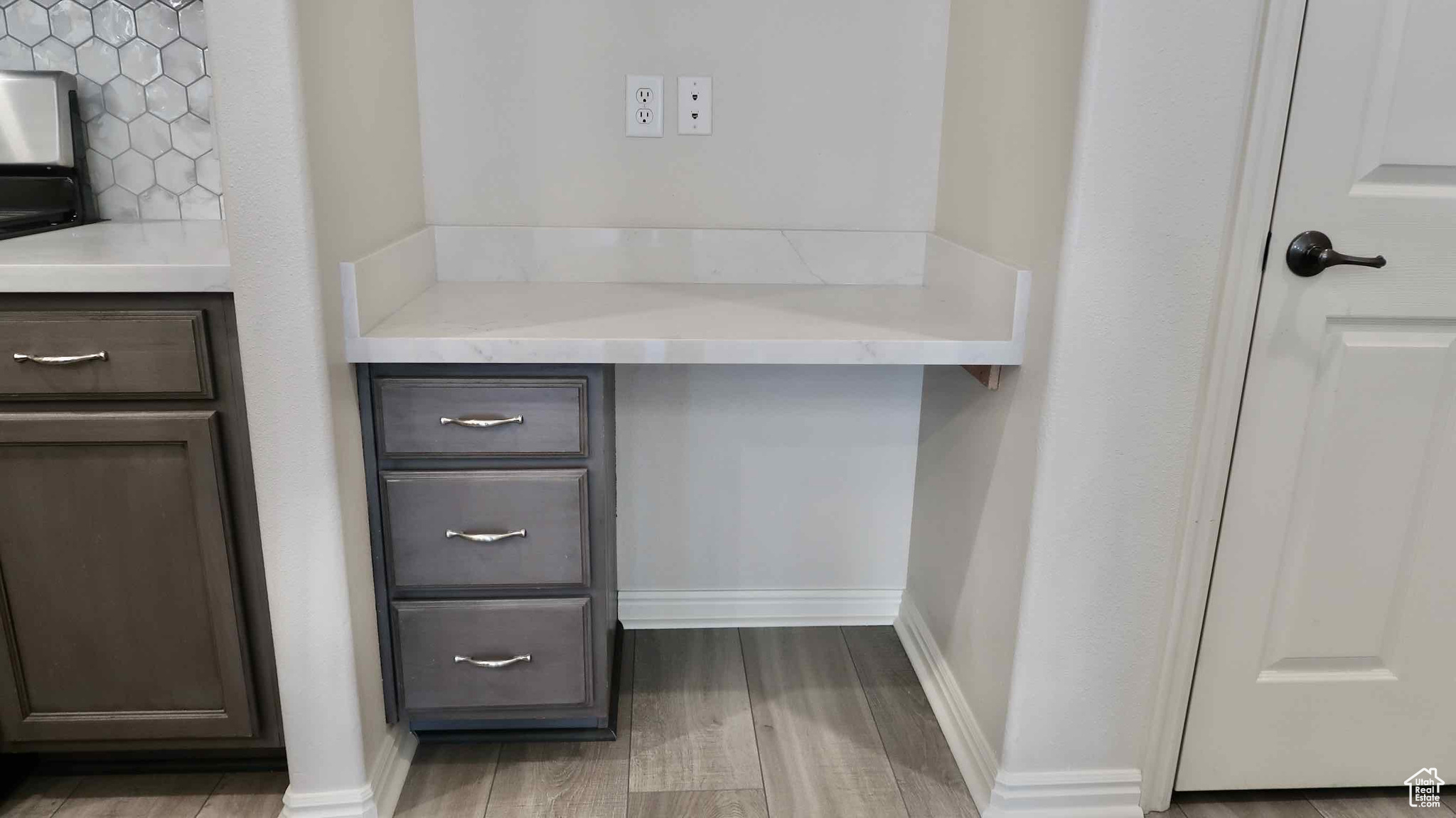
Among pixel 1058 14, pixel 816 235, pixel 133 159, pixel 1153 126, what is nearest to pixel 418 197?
pixel 133 159

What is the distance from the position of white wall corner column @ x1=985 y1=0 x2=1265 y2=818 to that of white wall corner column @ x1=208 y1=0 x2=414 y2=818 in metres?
1.01

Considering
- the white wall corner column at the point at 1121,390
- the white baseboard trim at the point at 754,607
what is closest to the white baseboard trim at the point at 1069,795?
the white wall corner column at the point at 1121,390

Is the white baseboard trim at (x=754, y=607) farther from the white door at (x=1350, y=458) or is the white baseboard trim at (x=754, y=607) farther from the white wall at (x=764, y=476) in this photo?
the white door at (x=1350, y=458)

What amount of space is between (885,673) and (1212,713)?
623 millimetres

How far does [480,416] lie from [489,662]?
0.44 m

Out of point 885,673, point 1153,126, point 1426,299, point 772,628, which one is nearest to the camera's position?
point 1153,126

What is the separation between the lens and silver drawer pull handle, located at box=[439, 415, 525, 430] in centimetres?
140

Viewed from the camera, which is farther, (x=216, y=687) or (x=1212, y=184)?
(x=216, y=687)

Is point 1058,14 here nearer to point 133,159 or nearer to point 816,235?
point 816,235

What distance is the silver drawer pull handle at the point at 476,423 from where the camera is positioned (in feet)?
4.60

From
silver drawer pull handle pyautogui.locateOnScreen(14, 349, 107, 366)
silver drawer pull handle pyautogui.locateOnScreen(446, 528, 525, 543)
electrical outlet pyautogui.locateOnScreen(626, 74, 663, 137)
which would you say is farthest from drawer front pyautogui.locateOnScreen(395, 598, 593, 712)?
electrical outlet pyautogui.locateOnScreen(626, 74, 663, 137)

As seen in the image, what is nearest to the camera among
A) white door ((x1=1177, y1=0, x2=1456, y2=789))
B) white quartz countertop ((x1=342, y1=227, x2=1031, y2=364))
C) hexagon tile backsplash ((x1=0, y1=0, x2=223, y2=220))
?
white door ((x1=1177, y1=0, x2=1456, y2=789))

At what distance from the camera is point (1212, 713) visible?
4.91 ft

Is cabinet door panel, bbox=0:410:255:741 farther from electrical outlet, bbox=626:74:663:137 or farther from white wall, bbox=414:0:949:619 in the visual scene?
electrical outlet, bbox=626:74:663:137
